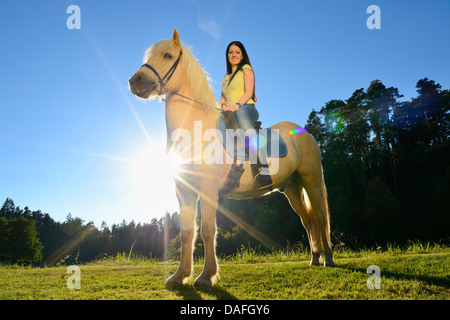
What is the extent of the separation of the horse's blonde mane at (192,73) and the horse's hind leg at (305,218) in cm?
282

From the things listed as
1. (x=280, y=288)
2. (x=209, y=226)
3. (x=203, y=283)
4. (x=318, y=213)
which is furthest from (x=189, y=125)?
(x=318, y=213)

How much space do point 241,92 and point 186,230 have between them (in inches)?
87.5

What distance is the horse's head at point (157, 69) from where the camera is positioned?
3564mm

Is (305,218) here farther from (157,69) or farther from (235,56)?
(157,69)

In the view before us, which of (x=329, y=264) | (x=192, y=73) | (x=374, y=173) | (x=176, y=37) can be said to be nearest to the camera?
(x=176, y=37)

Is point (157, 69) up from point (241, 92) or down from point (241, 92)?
up

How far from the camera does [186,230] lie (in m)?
3.66

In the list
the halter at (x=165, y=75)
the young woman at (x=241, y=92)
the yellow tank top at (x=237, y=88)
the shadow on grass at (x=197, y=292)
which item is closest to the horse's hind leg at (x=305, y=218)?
the young woman at (x=241, y=92)

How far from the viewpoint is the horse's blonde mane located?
12.7 ft

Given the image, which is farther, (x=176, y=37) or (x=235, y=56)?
(x=235, y=56)

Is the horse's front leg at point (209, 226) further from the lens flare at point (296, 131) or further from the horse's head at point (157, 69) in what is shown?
the lens flare at point (296, 131)

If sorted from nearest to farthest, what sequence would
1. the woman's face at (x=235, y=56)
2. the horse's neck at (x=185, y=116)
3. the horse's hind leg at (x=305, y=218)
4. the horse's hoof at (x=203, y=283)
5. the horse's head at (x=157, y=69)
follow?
1. the horse's hoof at (x=203, y=283)
2. the horse's head at (x=157, y=69)
3. the horse's neck at (x=185, y=116)
4. the woman's face at (x=235, y=56)
5. the horse's hind leg at (x=305, y=218)

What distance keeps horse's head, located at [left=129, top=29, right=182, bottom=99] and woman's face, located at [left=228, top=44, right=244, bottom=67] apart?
35.2 inches

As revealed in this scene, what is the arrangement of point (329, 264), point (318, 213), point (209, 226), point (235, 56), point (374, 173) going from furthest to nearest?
point (374, 173), point (318, 213), point (329, 264), point (235, 56), point (209, 226)
